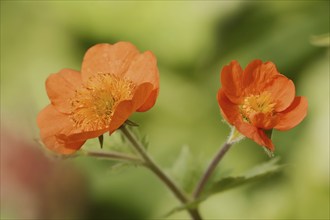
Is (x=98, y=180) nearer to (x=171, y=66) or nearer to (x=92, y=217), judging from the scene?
(x=92, y=217)

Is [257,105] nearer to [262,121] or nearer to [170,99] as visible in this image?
[262,121]

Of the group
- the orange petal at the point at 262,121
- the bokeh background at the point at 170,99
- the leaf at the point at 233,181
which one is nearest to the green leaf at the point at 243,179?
the leaf at the point at 233,181

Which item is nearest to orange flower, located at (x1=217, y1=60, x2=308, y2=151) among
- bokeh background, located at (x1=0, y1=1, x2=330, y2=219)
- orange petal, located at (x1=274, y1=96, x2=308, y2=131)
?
orange petal, located at (x1=274, y1=96, x2=308, y2=131)

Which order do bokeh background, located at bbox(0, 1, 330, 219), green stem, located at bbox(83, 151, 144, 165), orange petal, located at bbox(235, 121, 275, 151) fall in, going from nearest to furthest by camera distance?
orange petal, located at bbox(235, 121, 275, 151)
green stem, located at bbox(83, 151, 144, 165)
bokeh background, located at bbox(0, 1, 330, 219)

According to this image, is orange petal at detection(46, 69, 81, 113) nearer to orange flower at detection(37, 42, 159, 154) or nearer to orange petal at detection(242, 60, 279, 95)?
orange flower at detection(37, 42, 159, 154)

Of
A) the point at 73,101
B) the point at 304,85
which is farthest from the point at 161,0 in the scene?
the point at 73,101

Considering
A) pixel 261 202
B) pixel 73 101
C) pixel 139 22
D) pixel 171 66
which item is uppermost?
pixel 73 101
